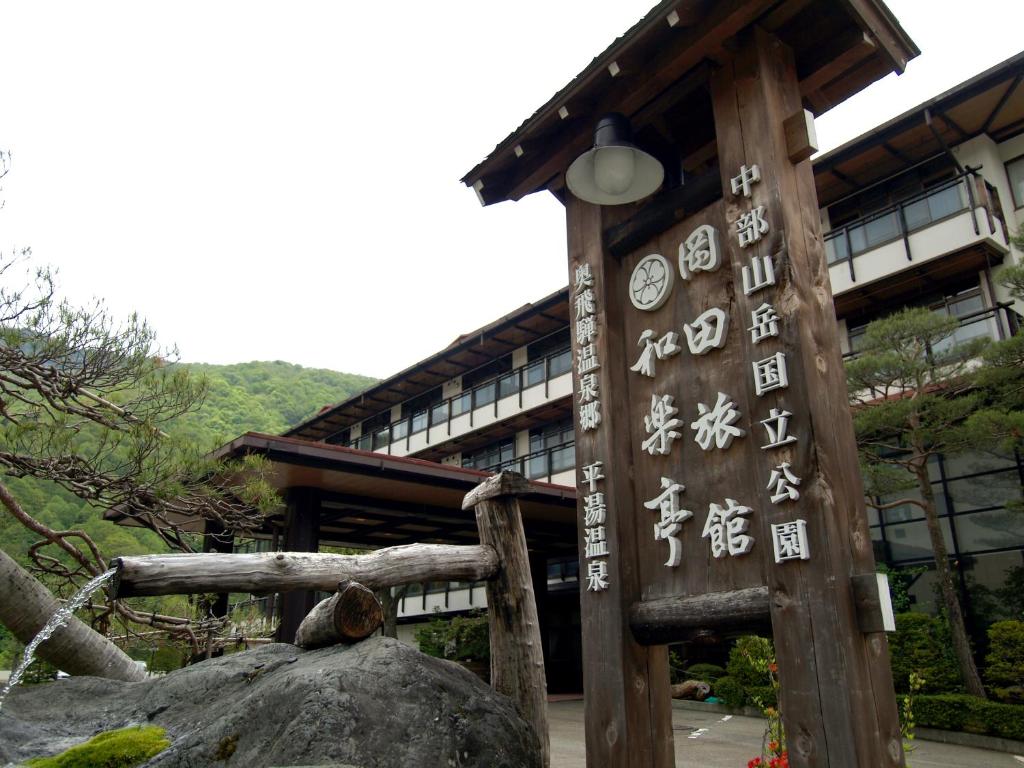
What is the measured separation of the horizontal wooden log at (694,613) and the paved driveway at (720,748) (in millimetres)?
4666

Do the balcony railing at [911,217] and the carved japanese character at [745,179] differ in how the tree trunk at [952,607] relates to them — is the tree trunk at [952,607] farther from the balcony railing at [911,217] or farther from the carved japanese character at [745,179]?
the carved japanese character at [745,179]

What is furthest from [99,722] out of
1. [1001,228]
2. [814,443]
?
[1001,228]

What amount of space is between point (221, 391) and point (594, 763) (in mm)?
35878

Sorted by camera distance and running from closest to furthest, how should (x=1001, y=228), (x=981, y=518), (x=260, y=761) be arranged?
1. (x=260, y=761)
2. (x=981, y=518)
3. (x=1001, y=228)

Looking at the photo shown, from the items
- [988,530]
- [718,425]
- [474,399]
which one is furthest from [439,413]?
[718,425]

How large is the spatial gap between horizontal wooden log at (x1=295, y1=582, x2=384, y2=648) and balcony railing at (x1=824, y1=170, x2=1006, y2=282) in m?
11.7

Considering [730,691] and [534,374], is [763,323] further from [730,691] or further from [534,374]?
[534,374]

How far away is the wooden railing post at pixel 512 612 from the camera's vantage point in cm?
457

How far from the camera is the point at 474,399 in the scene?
77.9 feet

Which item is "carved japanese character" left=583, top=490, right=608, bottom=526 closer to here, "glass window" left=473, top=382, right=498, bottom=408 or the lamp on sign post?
the lamp on sign post

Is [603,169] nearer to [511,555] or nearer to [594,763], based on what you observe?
[511,555]

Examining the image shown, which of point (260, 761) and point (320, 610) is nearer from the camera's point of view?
point (260, 761)

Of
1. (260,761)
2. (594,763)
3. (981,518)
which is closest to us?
(260,761)

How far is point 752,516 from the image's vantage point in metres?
3.66
